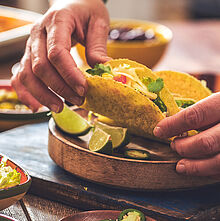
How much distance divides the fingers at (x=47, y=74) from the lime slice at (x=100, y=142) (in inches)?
5.0

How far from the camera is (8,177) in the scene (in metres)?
1.06

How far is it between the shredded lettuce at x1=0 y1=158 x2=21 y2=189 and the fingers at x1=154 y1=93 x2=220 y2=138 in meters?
0.46

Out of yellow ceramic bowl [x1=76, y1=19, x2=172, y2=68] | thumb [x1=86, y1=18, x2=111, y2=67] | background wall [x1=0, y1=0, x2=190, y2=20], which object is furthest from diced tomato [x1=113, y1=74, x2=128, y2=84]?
background wall [x1=0, y1=0, x2=190, y2=20]

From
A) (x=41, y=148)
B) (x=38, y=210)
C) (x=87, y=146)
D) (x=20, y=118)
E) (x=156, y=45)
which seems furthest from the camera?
(x=156, y=45)

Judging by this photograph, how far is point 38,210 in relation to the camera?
1.29m

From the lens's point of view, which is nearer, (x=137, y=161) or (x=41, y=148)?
(x=137, y=161)

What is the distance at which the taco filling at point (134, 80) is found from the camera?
1.41 metres

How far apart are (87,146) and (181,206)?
0.39 m

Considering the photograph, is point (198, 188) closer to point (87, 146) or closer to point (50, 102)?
point (87, 146)

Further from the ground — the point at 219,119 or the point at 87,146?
the point at 219,119

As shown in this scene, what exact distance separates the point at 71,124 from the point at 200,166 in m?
0.48

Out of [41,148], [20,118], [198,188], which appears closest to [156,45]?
[20,118]

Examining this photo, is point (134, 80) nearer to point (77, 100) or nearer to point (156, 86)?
point (156, 86)

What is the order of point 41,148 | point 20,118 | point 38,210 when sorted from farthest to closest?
1. point 20,118
2. point 41,148
3. point 38,210
